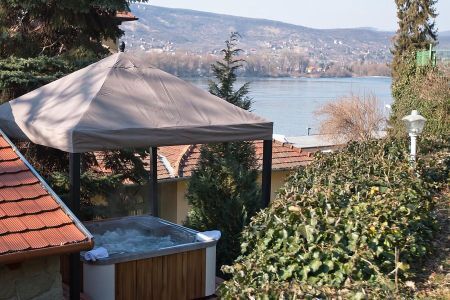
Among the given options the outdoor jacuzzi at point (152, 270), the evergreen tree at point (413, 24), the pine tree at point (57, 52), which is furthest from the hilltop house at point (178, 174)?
the evergreen tree at point (413, 24)

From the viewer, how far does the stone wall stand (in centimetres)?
427

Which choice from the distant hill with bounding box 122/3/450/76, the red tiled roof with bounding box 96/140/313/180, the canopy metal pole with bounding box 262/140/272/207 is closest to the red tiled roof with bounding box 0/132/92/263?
the canopy metal pole with bounding box 262/140/272/207

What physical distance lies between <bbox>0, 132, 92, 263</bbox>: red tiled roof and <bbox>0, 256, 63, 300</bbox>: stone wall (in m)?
0.29

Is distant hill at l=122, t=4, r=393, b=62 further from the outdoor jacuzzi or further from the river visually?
the outdoor jacuzzi

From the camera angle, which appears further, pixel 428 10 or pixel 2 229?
pixel 428 10

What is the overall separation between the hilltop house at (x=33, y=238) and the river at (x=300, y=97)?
646 inches

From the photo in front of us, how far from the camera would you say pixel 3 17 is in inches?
371

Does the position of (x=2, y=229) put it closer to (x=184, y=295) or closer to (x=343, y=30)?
(x=184, y=295)

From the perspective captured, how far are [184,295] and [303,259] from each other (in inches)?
77.5

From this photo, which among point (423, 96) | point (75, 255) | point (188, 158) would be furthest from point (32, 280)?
point (423, 96)

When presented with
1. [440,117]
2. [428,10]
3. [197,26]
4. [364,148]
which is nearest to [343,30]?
[197,26]

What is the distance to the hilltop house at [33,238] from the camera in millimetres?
4078

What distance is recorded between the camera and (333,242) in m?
4.32

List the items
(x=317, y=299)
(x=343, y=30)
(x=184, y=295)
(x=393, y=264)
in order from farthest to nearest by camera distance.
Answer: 1. (x=343, y=30)
2. (x=184, y=295)
3. (x=393, y=264)
4. (x=317, y=299)
